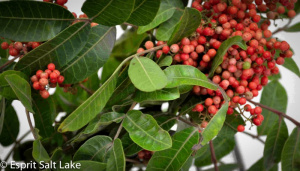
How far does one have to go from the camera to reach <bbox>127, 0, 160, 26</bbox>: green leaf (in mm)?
452

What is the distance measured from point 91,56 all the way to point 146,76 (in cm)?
13

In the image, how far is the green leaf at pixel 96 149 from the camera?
20.5 inches

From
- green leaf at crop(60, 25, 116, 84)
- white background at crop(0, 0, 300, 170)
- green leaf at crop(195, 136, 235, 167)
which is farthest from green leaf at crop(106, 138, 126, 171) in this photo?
white background at crop(0, 0, 300, 170)

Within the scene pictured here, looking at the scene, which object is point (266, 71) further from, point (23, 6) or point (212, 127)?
point (23, 6)

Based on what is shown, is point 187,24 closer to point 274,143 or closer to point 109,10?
point 109,10

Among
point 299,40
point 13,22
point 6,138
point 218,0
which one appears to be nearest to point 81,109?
point 13,22

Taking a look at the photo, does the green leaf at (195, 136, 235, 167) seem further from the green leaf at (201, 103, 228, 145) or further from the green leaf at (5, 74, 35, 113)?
the green leaf at (5, 74, 35, 113)

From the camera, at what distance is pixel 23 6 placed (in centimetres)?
46

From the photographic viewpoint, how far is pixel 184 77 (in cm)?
46

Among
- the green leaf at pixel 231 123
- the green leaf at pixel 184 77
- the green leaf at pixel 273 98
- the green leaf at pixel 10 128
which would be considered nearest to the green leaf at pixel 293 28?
the green leaf at pixel 273 98

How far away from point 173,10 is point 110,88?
18cm

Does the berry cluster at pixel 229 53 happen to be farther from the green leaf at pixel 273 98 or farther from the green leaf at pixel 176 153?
the green leaf at pixel 273 98

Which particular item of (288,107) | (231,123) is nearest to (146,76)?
(231,123)

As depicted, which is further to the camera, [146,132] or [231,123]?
[231,123]
